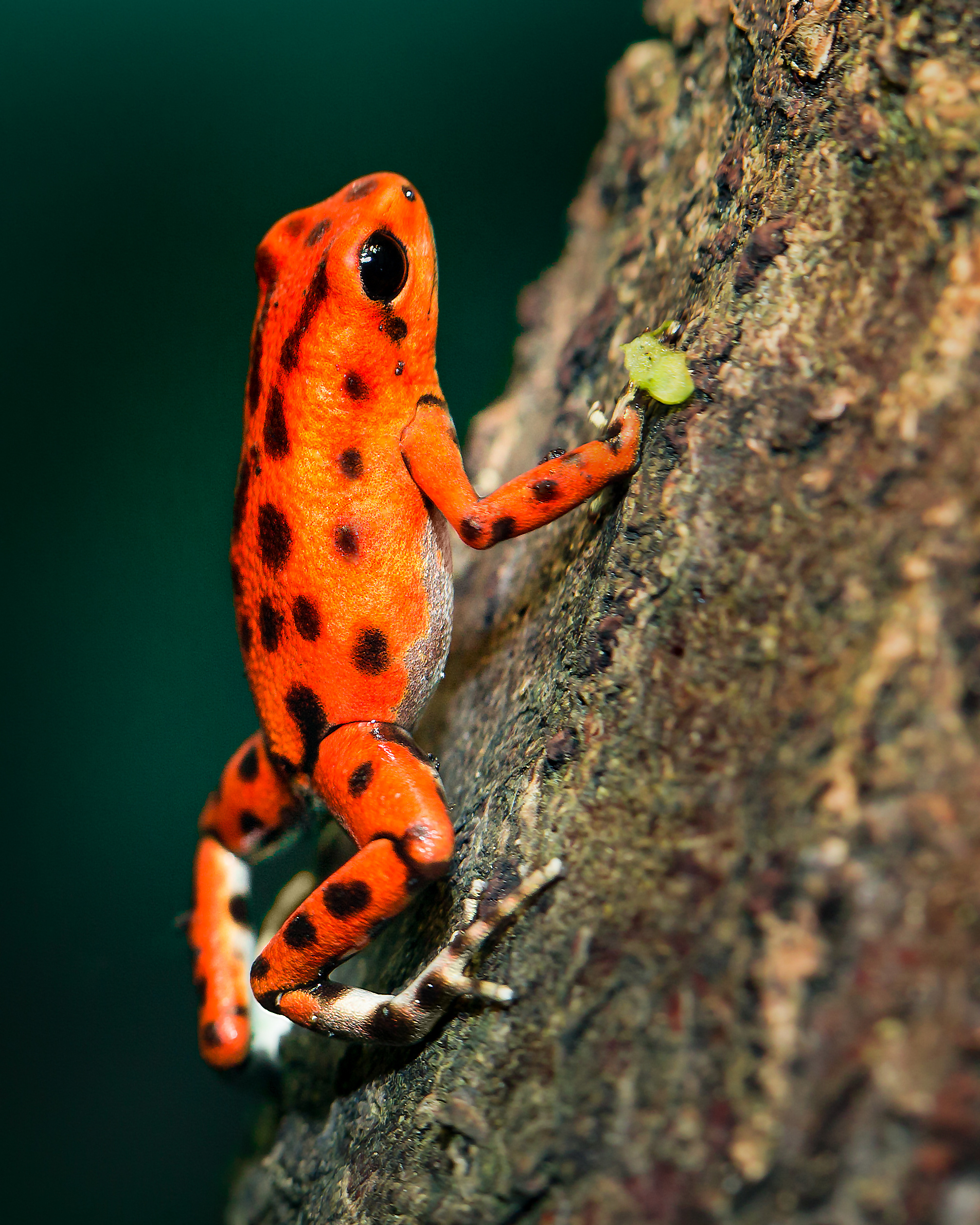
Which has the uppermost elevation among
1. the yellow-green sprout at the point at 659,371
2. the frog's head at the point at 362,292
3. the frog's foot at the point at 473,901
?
the frog's head at the point at 362,292

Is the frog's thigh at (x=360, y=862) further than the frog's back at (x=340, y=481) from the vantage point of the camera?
No

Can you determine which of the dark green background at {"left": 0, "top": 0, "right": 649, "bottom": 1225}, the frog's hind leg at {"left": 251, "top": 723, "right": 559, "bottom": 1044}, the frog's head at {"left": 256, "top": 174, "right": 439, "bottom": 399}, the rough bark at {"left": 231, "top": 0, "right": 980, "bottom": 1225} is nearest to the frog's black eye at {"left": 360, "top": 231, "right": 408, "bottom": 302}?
the frog's head at {"left": 256, "top": 174, "right": 439, "bottom": 399}

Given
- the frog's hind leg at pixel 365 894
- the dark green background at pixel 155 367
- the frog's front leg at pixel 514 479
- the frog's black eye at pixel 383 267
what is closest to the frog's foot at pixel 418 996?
the frog's hind leg at pixel 365 894

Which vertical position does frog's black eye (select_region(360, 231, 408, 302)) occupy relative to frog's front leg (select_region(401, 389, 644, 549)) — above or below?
above

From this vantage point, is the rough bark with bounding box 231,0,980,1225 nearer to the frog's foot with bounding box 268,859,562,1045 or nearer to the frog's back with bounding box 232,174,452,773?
the frog's foot with bounding box 268,859,562,1045

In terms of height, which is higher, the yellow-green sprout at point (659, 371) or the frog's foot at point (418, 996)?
the yellow-green sprout at point (659, 371)

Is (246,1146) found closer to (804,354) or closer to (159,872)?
(159,872)

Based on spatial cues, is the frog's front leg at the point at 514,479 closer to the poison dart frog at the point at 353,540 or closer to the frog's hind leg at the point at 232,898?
the poison dart frog at the point at 353,540

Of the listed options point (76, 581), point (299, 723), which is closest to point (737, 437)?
point (299, 723)
